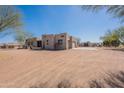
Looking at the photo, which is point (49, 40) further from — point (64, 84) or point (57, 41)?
point (64, 84)

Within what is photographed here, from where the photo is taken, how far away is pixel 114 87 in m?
3.31

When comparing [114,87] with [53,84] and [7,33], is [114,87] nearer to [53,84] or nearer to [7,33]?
[53,84]

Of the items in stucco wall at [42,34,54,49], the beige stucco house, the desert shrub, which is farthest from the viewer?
stucco wall at [42,34,54,49]

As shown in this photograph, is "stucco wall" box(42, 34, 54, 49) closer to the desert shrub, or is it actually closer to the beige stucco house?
the beige stucco house

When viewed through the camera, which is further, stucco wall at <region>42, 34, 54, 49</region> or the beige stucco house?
stucco wall at <region>42, 34, 54, 49</region>

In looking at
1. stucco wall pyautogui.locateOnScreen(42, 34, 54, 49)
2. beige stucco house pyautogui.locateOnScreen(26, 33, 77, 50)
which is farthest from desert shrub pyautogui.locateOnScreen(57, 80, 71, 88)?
stucco wall pyautogui.locateOnScreen(42, 34, 54, 49)

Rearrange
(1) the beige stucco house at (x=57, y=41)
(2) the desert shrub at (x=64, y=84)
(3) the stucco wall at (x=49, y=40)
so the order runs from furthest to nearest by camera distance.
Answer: (3) the stucco wall at (x=49, y=40) → (1) the beige stucco house at (x=57, y=41) → (2) the desert shrub at (x=64, y=84)

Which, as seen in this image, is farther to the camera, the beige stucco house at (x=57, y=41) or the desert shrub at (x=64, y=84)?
the beige stucco house at (x=57, y=41)

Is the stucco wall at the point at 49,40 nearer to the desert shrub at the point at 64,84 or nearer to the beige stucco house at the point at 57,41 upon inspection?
the beige stucco house at the point at 57,41

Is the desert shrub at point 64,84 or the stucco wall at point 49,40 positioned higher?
the stucco wall at point 49,40

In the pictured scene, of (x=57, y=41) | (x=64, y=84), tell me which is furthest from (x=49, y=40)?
(x=64, y=84)

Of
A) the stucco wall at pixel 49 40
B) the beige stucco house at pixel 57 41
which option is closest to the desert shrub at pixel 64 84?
the beige stucco house at pixel 57 41
